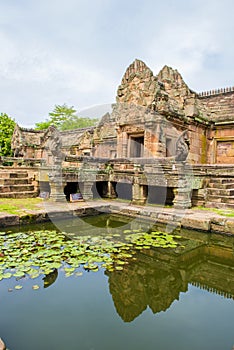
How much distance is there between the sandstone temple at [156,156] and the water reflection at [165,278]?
2.57 metres

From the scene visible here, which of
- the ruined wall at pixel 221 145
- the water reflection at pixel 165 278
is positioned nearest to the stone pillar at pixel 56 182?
the water reflection at pixel 165 278

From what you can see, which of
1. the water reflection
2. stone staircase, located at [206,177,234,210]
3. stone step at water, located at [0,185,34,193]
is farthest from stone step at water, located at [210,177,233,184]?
stone step at water, located at [0,185,34,193]

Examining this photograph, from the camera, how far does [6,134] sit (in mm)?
25672

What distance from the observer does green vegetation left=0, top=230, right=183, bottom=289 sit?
3.88 meters

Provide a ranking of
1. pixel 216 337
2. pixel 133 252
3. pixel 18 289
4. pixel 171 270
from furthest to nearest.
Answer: pixel 133 252
pixel 171 270
pixel 18 289
pixel 216 337

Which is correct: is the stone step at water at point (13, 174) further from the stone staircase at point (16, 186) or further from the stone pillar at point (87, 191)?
the stone pillar at point (87, 191)

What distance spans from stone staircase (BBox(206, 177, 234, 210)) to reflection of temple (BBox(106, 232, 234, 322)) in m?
2.42

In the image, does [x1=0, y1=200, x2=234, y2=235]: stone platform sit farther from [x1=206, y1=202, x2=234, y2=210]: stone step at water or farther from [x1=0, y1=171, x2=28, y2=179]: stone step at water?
[x1=0, y1=171, x2=28, y2=179]: stone step at water

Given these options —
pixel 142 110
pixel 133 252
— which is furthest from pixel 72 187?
pixel 133 252

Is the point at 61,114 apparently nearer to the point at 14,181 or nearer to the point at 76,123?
the point at 76,123

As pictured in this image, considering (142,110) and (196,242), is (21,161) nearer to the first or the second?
(142,110)

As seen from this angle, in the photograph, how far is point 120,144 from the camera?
11.0 meters

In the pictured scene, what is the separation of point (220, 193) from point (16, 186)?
6362 millimetres

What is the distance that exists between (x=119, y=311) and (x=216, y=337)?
3.51 ft
